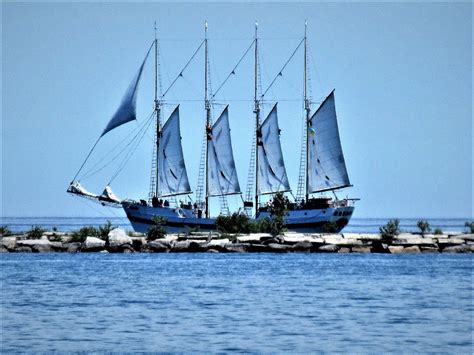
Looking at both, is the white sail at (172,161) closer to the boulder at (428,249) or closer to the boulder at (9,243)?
the boulder at (9,243)

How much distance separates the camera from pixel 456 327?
28.1m

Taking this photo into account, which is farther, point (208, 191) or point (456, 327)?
point (208, 191)

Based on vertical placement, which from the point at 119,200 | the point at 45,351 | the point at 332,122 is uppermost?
the point at 332,122

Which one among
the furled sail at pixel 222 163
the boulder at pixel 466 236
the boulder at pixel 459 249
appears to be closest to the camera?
the boulder at pixel 459 249

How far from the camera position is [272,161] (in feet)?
264

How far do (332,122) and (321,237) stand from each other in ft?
52.5

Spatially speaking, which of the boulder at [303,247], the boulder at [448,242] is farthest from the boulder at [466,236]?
the boulder at [303,247]

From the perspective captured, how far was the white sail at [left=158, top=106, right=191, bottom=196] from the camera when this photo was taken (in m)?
80.4

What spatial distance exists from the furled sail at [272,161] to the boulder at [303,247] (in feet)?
61.6

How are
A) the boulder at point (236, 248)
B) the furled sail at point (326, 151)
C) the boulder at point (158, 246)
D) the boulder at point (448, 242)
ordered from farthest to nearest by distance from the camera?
the furled sail at point (326, 151) < the boulder at point (158, 246) < the boulder at point (448, 242) < the boulder at point (236, 248)

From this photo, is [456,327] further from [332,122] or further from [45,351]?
[332,122]

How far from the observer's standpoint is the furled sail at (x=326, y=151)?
77.1 metres

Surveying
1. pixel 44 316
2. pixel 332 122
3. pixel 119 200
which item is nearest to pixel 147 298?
pixel 44 316

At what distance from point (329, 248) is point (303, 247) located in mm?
1479
